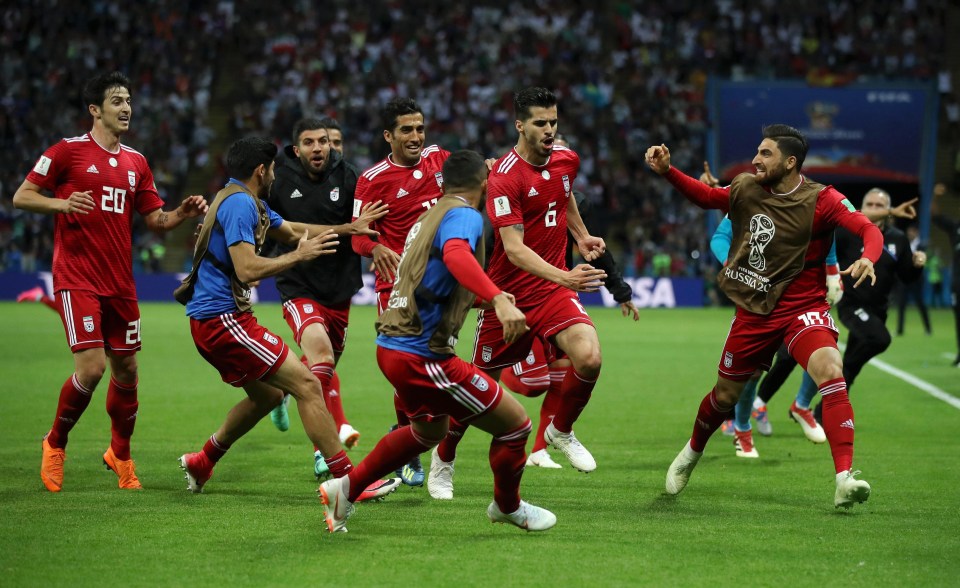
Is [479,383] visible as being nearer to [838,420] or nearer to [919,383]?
[838,420]

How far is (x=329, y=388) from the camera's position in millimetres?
9008

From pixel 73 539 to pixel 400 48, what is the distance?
102ft

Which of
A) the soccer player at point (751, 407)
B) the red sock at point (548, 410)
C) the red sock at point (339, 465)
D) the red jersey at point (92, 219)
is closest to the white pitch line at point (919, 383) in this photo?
the soccer player at point (751, 407)

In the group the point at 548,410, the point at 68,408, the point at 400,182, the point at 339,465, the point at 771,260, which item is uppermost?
the point at 400,182

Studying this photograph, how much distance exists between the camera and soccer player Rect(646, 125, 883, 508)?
294 inches

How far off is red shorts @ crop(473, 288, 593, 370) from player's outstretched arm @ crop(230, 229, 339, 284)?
5.45 ft

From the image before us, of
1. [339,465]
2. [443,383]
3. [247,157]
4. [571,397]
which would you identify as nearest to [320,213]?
[247,157]

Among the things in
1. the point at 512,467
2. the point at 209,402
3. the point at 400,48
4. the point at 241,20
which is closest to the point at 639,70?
the point at 400,48

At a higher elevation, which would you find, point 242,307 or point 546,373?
point 242,307

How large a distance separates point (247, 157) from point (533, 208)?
6.54ft

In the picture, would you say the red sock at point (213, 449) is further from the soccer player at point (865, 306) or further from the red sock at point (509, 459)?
the soccer player at point (865, 306)

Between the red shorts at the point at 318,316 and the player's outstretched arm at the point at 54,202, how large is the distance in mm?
1832

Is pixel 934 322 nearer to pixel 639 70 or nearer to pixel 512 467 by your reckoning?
pixel 639 70

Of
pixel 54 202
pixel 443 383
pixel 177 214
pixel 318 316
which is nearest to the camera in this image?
pixel 443 383
